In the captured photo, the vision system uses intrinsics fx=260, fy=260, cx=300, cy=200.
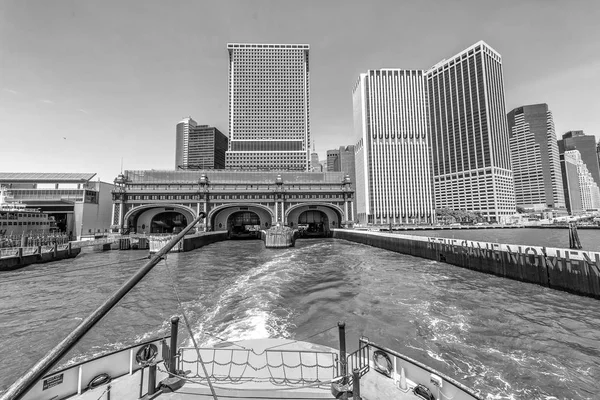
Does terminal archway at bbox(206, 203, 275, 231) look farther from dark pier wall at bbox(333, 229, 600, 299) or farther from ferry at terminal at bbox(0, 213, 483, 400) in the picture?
ferry at terminal at bbox(0, 213, 483, 400)

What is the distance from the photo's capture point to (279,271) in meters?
24.8

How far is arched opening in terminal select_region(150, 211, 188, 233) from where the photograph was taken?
74812 millimetres

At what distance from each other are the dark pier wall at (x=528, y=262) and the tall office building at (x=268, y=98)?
369 feet

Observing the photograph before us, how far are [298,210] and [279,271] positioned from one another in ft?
176

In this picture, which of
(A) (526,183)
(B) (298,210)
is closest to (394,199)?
(B) (298,210)

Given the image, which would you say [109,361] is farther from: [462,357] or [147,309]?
[462,357]

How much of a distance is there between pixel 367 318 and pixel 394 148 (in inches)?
6391

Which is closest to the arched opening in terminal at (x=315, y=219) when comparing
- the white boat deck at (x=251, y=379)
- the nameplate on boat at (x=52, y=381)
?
the white boat deck at (x=251, y=379)

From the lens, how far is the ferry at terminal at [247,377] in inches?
211

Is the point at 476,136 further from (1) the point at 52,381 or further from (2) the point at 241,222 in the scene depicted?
(1) the point at 52,381

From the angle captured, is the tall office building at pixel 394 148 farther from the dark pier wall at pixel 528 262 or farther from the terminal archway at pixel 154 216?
the dark pier wall at pixel 528 262

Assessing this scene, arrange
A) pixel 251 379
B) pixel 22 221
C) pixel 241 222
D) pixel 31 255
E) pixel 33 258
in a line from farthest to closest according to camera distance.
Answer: pixel 241 222, pixel 22 221, pixel 33 258, pixel 31 255, pixel 251 379

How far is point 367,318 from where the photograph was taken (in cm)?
1297

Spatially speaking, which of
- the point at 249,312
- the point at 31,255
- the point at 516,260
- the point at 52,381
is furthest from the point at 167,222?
the point at 516,260
